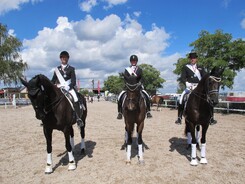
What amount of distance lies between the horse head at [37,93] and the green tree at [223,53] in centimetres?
1664

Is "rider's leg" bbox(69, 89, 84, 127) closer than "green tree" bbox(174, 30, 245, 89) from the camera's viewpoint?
Yes

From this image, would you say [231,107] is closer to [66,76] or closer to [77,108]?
[77,108]

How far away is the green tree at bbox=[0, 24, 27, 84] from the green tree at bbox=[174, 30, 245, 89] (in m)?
29.5

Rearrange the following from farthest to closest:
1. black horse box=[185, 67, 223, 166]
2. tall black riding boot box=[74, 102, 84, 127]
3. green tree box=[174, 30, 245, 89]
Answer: green tree box=[174, 30, 245, 89] → tall black riding boot box=[74, 102, 84, 127] → black horse box=[185, 67, 223, 166]

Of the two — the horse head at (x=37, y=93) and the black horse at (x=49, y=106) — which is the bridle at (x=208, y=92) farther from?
the horse head at (x=37, y=93)

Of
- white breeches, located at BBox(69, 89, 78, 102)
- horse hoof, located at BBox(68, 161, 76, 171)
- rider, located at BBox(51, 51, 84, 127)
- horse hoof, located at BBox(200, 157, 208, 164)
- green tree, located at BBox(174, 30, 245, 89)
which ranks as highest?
green tree, located at BBox(174, 30, 245, 89)

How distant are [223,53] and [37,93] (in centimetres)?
1859

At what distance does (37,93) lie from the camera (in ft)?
17.3

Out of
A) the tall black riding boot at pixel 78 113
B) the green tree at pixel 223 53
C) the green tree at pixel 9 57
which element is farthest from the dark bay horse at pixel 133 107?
the green tree at pixel 9 57

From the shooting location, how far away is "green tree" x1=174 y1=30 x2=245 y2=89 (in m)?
19.0

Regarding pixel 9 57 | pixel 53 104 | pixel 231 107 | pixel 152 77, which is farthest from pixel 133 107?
pixel 152 77

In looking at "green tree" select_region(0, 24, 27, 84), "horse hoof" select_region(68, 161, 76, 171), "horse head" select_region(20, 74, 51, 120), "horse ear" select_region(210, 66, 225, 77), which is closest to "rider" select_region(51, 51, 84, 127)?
"horse hoof" select_region(68, 161, 76, 171)

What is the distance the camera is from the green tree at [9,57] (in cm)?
3672

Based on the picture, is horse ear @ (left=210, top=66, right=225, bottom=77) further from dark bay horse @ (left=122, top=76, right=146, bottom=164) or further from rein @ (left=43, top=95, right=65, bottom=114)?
rein @ (left=43, top=95, right=65, bottom=114)
